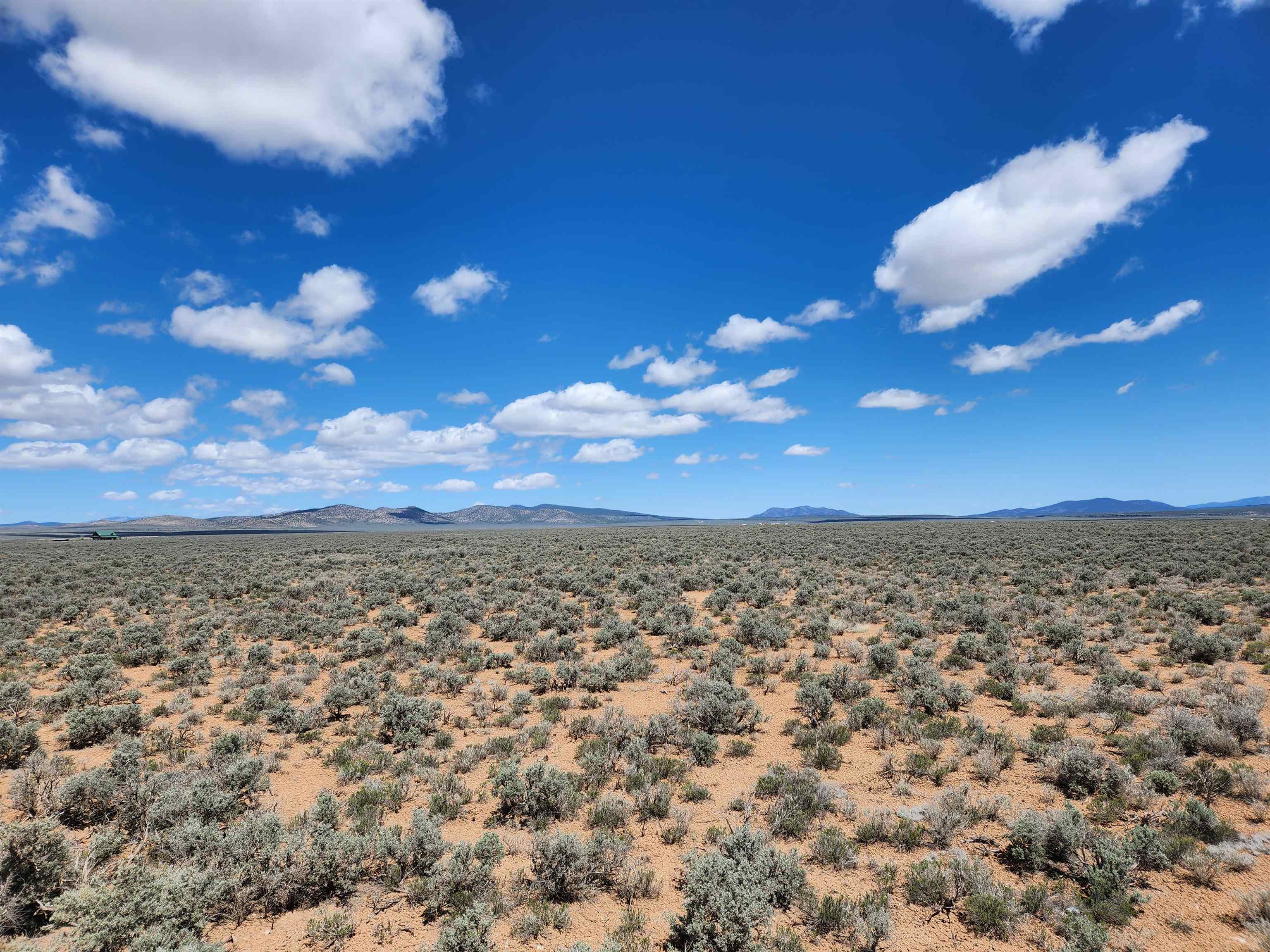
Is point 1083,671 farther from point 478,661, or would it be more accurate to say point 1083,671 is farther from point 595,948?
point 478,661

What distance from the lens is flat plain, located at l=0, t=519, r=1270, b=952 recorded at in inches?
206

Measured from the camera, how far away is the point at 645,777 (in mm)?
8125

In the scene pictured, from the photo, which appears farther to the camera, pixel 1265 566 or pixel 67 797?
pixel 1265 566

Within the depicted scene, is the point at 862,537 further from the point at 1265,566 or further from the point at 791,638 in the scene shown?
the point at 791,638

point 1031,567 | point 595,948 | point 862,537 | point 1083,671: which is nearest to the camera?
point 595,948

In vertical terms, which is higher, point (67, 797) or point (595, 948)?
point (67, 797)

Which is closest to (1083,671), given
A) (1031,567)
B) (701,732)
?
(701,732)

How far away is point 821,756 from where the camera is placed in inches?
340

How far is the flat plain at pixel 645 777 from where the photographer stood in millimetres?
5223

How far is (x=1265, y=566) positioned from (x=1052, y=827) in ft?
94.5

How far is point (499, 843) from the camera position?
6293 millimetres

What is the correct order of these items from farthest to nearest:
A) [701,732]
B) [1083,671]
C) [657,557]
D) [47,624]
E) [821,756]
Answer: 1. [657,557]
2. [47,624]
3. [1083,671]
4. [701,732]
5. [821,756]

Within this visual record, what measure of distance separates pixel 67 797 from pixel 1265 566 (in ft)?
128

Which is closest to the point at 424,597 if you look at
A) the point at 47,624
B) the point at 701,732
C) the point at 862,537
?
the point at 47,624
